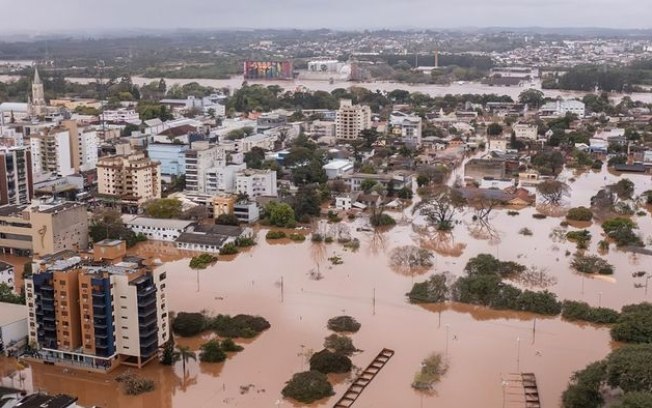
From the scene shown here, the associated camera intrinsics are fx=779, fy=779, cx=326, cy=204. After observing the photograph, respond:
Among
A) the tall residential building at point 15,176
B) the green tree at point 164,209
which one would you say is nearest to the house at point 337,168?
the green tree at point 164,209

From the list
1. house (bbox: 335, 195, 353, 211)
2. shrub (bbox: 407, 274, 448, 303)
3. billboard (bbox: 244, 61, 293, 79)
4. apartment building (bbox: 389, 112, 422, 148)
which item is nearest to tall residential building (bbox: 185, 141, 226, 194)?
house (bbox: 335, 195, 353, 211)

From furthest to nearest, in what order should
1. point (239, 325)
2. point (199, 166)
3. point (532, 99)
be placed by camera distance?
point (532, 99) → point (199, 166) → point (239, 325)

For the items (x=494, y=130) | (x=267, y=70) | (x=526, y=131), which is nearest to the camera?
(x=526, y=131)

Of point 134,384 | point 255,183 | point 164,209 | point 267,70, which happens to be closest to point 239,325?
point 134,384

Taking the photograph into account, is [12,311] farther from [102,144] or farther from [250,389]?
[102,144]

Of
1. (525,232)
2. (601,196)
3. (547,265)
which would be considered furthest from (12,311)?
(601,196)

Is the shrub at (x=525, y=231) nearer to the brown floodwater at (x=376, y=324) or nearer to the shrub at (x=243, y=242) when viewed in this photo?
the brown floodwater at (x=376, y=324)

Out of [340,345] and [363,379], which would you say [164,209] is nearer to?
[340,345]

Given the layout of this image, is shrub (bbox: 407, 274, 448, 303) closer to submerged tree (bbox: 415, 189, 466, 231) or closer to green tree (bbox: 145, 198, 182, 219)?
submerged tree (bbox: 415, 189, 466, 231)
